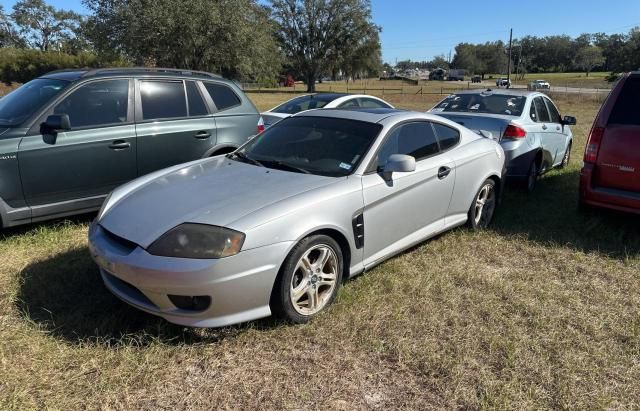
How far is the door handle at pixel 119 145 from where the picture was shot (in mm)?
5090

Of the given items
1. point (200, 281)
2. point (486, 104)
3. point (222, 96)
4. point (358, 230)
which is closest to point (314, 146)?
point (358, 230)

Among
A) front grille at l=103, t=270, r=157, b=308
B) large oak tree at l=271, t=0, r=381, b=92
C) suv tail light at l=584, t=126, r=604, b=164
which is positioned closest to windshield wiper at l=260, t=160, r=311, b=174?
front grille at l=103, t=270, r=157, b=308

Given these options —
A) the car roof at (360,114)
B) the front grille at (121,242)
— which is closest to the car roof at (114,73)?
the car roof at (360,114)

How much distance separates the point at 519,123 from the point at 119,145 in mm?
5162

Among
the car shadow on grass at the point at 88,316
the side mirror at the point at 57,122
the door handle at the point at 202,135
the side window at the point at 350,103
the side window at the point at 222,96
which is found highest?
the side window at the point at 222,96

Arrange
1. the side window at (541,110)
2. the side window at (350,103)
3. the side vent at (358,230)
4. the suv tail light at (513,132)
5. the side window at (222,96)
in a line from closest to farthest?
1. the side vent at (358,230)
2. the side window at (222,96)
3. the suv tail light at (513,132)
4. the side window at (541,110)
5. the side window at (350,103)

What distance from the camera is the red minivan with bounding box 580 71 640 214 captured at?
4.88 m

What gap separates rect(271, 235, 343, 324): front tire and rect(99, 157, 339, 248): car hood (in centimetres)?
40

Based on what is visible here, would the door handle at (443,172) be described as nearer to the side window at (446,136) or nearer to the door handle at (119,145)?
the side window at (446,136)

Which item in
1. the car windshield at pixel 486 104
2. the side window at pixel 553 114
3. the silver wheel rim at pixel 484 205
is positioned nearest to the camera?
the silver wheel rim at pixel 484 205

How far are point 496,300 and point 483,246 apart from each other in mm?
1219

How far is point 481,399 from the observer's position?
2.69m

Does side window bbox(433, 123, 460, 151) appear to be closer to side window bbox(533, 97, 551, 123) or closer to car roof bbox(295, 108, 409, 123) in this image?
car roof bbox(295, 108, 409, 123)

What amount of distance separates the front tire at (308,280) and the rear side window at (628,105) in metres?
3.56
